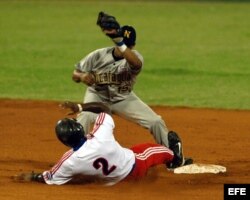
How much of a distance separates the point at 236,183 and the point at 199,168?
0.70 meters

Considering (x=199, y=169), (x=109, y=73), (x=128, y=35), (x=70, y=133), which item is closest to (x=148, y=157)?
(x=199, y=169)

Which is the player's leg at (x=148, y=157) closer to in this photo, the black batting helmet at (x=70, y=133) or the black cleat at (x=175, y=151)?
the black cleat at (x=175, y=151)

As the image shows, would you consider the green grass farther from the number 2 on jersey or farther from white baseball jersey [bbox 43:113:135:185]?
the number 2 on jersey

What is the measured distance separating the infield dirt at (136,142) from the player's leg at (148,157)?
Result: 0.13m

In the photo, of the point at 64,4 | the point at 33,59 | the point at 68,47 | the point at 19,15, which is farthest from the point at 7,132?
the point at 64,4

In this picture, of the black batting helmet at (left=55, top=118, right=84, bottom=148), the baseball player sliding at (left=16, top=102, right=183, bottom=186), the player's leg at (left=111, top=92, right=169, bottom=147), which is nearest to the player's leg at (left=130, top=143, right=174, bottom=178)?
the baseball player sliding at (left=16, top=102, right=183, bottom=186)

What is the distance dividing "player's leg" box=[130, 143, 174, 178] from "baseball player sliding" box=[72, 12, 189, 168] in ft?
1.25

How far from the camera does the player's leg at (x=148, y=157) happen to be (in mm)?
8881

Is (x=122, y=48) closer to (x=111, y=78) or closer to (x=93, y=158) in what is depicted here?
(x=111, y=78)

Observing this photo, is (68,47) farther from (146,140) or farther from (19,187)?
(19,187)

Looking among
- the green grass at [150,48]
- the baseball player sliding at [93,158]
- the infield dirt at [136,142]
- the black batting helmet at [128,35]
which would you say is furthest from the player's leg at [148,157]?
the green grass at [150,48]

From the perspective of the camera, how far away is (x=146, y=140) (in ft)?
38.7

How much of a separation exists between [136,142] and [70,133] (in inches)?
134

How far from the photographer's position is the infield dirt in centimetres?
823
